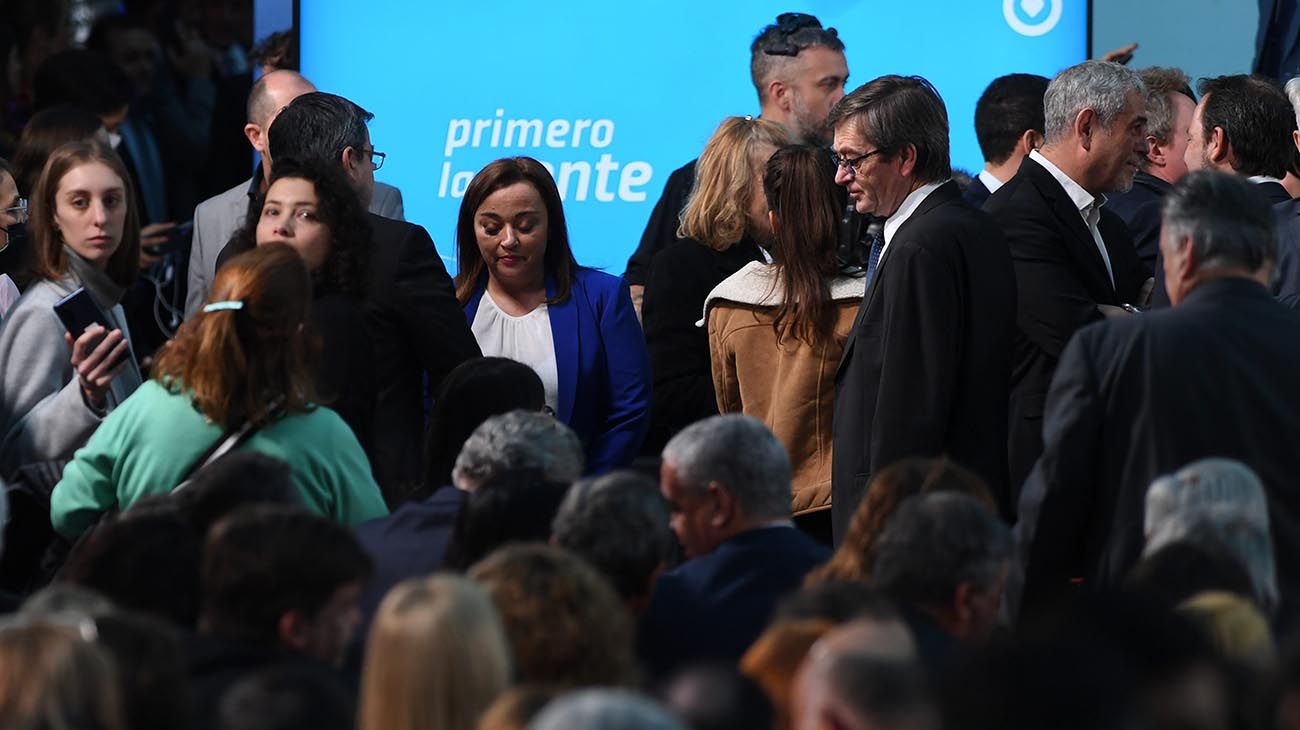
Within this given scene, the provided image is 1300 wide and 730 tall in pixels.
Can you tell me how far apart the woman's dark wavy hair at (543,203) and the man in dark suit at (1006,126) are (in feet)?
4.82

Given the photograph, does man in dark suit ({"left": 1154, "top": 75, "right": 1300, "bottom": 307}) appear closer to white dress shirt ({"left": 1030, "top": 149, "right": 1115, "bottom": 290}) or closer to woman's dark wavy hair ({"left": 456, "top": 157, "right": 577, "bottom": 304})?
white dress shirt ({"left": 1030, "top": 149, "right": 1115, "bottom": 290})

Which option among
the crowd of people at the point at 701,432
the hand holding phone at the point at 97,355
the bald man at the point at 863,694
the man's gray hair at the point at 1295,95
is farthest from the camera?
the man's gray hair at the point at 1295,95

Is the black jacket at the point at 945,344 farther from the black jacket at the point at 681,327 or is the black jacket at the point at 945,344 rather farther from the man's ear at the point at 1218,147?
the man's ear at the point at 1218,147

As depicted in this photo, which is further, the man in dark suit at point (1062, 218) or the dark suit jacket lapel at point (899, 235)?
the man in dark suit at point (1062, 218)

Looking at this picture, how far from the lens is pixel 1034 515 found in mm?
4496

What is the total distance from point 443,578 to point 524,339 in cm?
304

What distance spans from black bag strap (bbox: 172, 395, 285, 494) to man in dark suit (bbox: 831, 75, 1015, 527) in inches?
61.2

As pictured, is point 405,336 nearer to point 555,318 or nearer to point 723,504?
point 555,318

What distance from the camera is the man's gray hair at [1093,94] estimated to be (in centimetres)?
593

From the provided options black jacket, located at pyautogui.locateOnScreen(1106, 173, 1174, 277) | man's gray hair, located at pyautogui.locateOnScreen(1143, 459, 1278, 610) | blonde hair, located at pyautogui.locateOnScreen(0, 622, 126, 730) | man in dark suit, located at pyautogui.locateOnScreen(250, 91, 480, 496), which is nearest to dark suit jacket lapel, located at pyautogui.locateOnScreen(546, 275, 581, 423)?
man in dark suit, located at pyautogui.locateOnScreen(250, 91, 480, 496)

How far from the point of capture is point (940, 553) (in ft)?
12.3

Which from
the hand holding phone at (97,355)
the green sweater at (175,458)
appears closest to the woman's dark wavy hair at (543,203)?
the hand holding phone at (97,355)

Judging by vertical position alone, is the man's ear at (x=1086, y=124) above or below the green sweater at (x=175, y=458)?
above

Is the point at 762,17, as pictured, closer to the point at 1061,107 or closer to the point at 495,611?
the point at 1061,107
